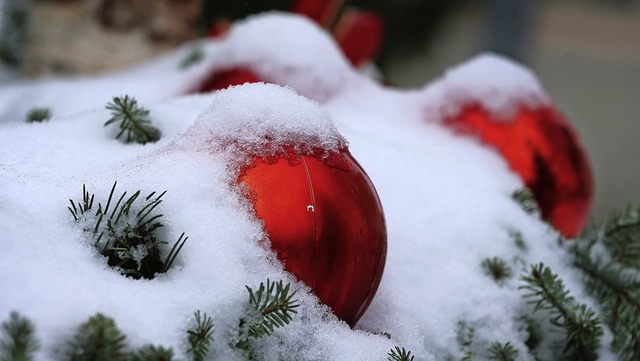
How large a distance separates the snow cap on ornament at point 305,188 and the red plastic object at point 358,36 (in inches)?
43.8

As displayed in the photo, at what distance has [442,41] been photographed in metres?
5.37

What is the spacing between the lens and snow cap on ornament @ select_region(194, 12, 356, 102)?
1516 mm

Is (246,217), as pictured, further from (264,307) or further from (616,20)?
(616,20)

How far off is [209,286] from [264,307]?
63 millimetres

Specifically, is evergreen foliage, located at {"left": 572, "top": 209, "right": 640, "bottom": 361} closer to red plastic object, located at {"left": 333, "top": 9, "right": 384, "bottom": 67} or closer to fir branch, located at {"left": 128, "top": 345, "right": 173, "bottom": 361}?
fir branch, located at {"left": 128, "top": 345, "right": 173, "bottom": 361}

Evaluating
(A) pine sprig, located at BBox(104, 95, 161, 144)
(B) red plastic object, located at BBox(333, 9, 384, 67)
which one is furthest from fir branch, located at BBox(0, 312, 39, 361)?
(B) red plastic object, located at BBox(333, 9, 384, 67)

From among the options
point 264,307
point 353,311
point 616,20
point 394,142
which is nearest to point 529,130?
point 394,142

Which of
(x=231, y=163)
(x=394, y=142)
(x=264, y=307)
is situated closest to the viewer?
(x=264, y=307)

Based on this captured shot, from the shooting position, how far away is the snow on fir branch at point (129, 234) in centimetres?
77

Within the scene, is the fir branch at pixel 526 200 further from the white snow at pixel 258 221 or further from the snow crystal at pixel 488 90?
the snow crystal at pixel 488 90

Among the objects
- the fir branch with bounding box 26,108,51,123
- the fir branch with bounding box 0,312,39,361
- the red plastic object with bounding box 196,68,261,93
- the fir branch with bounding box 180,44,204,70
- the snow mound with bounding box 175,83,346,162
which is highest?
the snow mound with bounding box 175,83,346,162

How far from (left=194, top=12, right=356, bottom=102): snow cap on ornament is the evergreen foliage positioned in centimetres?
62

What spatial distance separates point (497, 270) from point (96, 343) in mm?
624

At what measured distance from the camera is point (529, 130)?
1.43m
